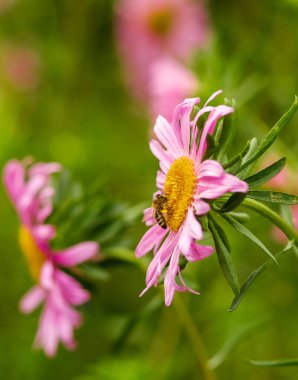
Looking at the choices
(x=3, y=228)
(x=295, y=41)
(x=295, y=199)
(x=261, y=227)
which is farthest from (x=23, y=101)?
(x=295, y=199)

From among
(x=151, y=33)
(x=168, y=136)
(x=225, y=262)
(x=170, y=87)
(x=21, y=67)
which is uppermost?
(x=21, y=67)

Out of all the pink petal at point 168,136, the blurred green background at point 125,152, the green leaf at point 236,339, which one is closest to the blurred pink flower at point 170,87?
the blurred green background at point 125,152

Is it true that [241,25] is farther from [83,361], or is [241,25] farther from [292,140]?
[83,361]

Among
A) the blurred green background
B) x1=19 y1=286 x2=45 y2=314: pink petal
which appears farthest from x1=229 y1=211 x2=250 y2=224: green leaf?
x1=19 y1=286 x2=45 y2=314: pink petal

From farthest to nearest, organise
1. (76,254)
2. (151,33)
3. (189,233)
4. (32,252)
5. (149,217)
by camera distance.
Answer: (151,33), (32,252), (76,254), (149,217), (189,233)

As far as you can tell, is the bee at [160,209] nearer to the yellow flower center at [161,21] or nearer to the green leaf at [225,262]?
the green leaf at [225,262]

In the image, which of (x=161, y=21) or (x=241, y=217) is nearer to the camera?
(x=241, y=217)

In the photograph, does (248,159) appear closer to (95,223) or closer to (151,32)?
(95,223)

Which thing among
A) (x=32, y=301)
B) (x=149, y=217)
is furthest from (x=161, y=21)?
(x=149, y=217)
